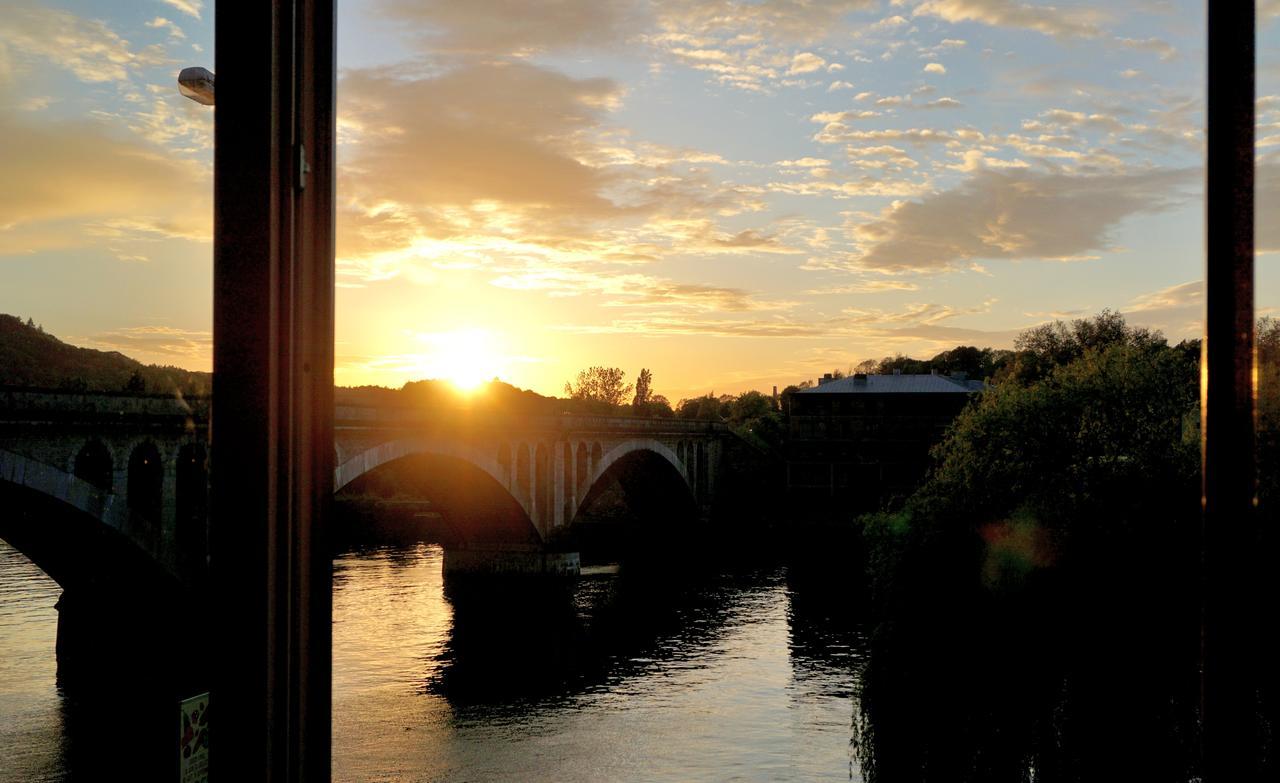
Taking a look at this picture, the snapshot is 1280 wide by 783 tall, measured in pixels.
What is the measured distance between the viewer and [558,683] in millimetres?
23016

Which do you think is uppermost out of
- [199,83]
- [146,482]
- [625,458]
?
[199,83]

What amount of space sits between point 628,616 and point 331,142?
28.9 metres

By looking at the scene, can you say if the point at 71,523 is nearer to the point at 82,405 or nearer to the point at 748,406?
the point at 82,405

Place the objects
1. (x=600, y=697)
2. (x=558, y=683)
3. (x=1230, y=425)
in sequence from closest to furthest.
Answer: (x=1230, y=425) → (x=600, y=697) → (x=558, y=683)

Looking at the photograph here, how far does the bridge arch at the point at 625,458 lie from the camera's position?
41250 millimetres

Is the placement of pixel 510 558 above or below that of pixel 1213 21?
below

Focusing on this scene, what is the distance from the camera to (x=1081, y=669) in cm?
1250

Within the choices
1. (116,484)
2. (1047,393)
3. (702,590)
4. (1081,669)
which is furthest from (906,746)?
(702,590)

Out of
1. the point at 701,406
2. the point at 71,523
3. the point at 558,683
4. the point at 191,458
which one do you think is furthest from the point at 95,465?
the point at 701,406

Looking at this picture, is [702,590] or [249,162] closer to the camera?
[249,162]

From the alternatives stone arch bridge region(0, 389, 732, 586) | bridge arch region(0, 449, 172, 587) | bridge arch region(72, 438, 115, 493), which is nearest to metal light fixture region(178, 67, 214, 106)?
stone arch bridge region(0, 389, 732, 586)

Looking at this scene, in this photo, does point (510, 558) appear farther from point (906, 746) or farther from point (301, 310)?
point (301, 310)

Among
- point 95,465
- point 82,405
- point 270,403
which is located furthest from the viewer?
point 95,465

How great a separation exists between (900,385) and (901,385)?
49mm
